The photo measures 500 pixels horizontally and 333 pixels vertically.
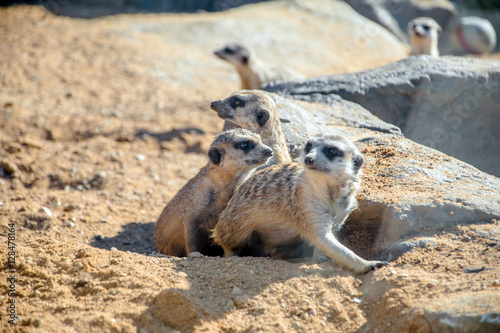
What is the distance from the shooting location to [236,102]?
4695mm

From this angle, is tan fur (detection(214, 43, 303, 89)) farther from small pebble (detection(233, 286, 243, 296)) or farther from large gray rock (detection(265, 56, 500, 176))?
small pebble (detection(233, 286, 243, 296))

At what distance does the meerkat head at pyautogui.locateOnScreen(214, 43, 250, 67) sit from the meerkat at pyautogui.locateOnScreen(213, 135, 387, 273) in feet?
18.0

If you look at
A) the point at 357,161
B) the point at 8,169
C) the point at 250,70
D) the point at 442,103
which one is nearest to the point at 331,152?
the point at 357,161

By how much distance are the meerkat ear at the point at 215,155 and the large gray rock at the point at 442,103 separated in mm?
1968

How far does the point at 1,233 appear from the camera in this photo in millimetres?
4102

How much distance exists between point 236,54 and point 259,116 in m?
4.63

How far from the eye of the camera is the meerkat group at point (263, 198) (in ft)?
10.5

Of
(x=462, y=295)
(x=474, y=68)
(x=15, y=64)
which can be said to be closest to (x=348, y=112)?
(x=474, y=68)

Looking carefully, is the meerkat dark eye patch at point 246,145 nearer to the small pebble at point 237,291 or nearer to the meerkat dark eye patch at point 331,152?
the meerkat dark eye patch at point 331,152

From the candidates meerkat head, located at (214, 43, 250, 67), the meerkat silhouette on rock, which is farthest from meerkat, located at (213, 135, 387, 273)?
meerkat head, located at (214, 43, 250, 67)

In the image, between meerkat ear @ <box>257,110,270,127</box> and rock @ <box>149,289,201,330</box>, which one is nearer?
rock @ <box>149,289,201,330</box>

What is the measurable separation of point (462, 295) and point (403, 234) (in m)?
0.73

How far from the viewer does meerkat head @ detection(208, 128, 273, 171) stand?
395 cm

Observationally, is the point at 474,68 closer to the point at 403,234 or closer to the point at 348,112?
the point at 348,112
